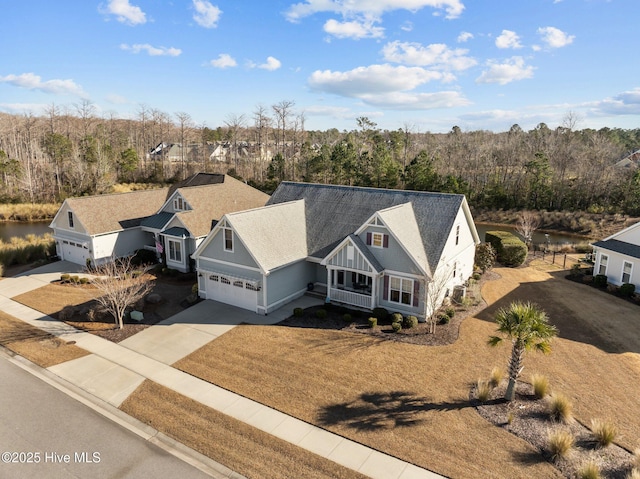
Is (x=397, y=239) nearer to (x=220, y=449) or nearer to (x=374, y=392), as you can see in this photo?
(x=374, y=392)

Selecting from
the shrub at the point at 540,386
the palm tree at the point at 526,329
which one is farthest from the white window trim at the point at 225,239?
the shrub at the point at 540,386

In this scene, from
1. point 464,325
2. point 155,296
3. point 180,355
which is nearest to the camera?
point 180,355

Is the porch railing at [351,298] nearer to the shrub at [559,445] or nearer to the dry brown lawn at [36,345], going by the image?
the shrub at [559,445]

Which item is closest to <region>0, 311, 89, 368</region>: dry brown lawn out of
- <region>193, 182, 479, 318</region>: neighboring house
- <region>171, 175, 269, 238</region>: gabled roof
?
<region>193, 182, 479, 318</region>: neighboring house

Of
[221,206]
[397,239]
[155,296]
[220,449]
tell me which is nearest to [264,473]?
[220,449]

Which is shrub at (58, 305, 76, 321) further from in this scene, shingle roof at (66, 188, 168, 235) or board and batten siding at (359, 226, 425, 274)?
board and batten siding at (359, 226, 425, 274)

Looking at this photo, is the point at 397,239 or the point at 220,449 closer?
the point at 220,449
